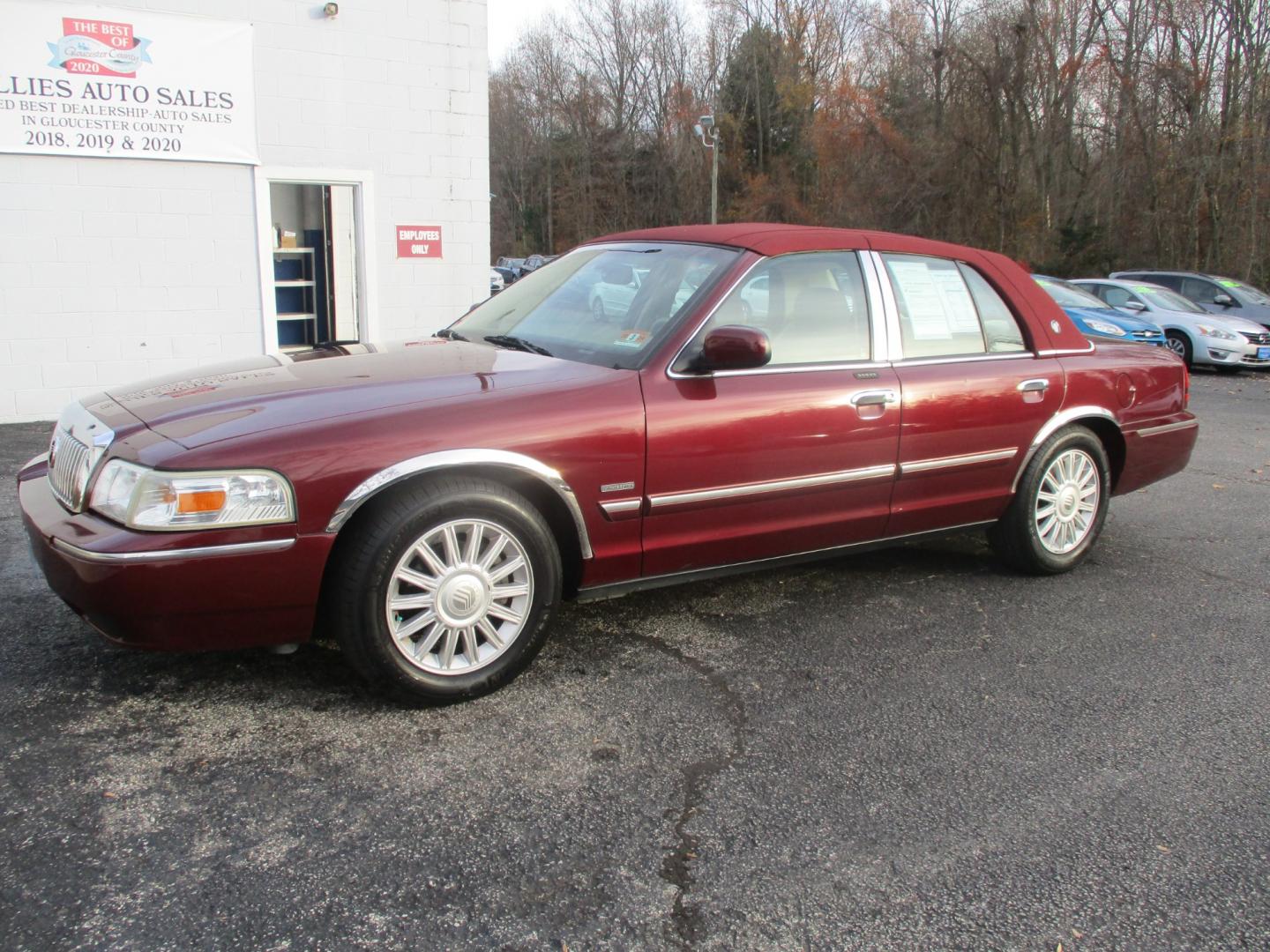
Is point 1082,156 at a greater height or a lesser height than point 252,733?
greater

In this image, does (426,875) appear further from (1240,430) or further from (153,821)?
(1240,430)

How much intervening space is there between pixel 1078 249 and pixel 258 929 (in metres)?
29.1

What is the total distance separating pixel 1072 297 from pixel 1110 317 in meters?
0.62

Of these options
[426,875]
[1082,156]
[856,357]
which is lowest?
[426,875]

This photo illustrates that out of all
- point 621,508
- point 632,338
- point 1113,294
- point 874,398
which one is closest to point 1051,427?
point 874,398

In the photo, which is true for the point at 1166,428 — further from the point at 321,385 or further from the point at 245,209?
the point at 245,209

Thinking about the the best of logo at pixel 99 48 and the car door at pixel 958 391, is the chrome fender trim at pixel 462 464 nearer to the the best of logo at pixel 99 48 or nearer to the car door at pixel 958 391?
the car door at pixel 958 391

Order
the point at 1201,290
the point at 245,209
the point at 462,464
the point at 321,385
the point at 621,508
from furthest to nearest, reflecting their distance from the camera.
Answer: the point at 1201,290 → the point at 245,209 → the point at 621,508 → the point at 321,385 → the point at 462,464

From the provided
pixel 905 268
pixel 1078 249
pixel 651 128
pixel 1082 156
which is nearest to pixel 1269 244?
pixel 1078 249

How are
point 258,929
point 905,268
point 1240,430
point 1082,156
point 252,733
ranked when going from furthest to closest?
1. point 1082,156
2. point 1240,430
3. point 905,268
4. point 252,733
5. point 258,929

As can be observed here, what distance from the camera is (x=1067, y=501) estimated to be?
489cm

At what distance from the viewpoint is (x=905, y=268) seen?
4.43 m

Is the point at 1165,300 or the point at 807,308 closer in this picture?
the point at 807,308

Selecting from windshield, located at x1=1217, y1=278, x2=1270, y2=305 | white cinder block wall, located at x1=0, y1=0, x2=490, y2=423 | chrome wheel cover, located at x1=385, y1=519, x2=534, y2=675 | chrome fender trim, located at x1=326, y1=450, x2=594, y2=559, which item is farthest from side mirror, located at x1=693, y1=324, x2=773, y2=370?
windshield, located at x1=1217, y1=278, x2=1270, y2=305
